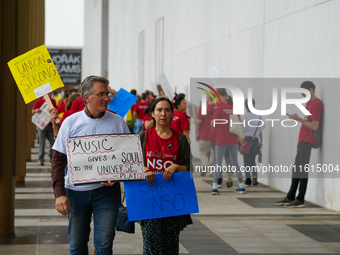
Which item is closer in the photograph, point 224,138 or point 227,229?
point 227,229

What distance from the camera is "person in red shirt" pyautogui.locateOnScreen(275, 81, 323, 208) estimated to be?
9.26 meters

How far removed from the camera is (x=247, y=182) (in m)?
12.3

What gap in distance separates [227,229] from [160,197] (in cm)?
323

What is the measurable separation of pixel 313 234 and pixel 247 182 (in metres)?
4.94

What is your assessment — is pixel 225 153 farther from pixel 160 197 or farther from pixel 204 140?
pixel 160 197

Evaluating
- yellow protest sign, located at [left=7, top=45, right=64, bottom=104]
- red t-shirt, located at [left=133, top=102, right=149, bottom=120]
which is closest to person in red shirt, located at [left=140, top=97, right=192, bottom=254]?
yellow protest sign, located at [left=7, top=45, right=64, bottom=104]

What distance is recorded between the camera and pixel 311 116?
9.34 meters

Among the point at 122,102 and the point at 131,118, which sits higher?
the point at 122,102

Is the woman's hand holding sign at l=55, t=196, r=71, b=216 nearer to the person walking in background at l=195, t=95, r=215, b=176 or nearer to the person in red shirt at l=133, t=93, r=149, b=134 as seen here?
the person walking in background at l=195, t=95, r=215, b=176

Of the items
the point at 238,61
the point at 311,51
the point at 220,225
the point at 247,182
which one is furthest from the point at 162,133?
the point at 238,61

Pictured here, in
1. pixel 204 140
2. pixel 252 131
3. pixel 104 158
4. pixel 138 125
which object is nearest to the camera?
pixel 104 158

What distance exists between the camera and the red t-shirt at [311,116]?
9266 mm

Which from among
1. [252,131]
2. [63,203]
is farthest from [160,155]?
[252,131]

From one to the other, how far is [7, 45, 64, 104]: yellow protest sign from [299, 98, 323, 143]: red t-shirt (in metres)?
5.31
